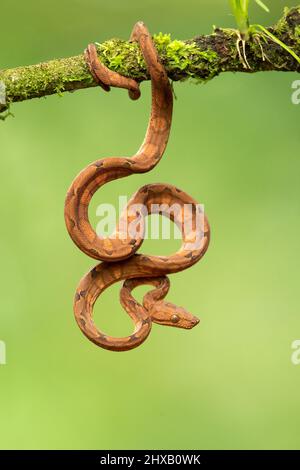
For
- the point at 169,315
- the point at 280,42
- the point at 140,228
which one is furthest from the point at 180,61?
the point at 169,315

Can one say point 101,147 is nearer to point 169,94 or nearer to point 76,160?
point 76,160

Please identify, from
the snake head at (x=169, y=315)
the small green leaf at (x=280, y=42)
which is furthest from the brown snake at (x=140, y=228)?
the small green leaf at (x=280, y=42)

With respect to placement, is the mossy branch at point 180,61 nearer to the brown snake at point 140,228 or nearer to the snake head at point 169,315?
the brown snake at point 140,228

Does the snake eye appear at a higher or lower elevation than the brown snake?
lower

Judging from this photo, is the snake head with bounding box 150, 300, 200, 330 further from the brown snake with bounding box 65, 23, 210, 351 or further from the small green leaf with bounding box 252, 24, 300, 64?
the small green leaf with bounding box 252, 24, 300, 64

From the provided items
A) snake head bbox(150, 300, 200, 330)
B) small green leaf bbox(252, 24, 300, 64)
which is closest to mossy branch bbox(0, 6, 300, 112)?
small green leaf bbox(252, 24, 300, 64)

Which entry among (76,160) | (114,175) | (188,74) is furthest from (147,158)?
(76,160)

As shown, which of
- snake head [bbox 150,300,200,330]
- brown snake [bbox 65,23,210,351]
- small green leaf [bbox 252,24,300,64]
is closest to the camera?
small green leaf [bbox 252,24,300,64]
